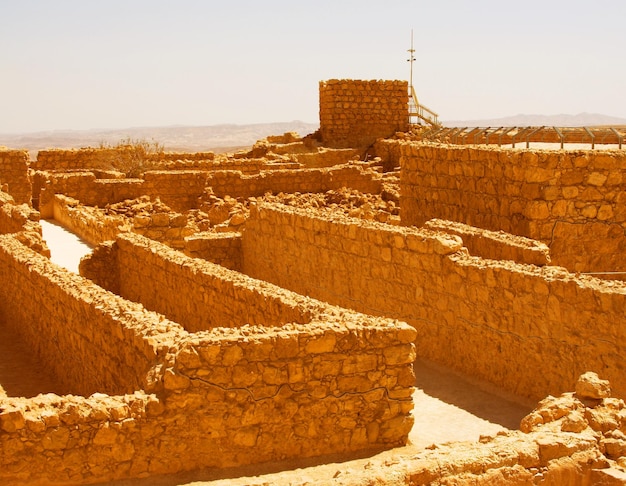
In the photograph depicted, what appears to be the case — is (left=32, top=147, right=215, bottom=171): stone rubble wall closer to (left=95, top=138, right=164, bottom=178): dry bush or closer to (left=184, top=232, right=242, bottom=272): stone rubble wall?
(left=95, top=138, right=164, bottom=178): dry bush

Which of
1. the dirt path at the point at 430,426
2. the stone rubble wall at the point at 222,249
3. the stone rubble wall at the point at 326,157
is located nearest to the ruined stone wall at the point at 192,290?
the dirt path at the point at 430,426

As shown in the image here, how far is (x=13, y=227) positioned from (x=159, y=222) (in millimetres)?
3010

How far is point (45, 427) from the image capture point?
6082 millimetres

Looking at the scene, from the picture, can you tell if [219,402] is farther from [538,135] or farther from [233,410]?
[538,135]

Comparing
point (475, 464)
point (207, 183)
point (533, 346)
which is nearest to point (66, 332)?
point (533, 346)

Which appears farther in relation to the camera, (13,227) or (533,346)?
(13,227)

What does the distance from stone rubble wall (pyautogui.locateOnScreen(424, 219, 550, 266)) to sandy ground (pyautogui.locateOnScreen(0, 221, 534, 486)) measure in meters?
1.60

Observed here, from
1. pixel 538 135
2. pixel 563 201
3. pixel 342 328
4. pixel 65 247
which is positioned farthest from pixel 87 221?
pixel 342 328

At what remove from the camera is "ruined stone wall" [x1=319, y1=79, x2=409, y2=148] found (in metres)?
29.9

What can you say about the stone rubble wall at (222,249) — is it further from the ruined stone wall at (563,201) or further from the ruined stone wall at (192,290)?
the ruined stone wall at (563,201)

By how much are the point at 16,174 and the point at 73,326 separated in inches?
675

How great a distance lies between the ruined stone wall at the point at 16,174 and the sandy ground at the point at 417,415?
13.7 meters

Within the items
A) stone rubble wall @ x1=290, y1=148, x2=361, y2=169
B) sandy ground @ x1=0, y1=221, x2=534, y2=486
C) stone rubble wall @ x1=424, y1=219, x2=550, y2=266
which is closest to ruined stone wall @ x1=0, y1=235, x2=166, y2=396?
sandy ground @ x1=0, y1=221, x2=534, y2=486

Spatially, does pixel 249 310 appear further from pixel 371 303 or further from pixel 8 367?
pixel 8 367
